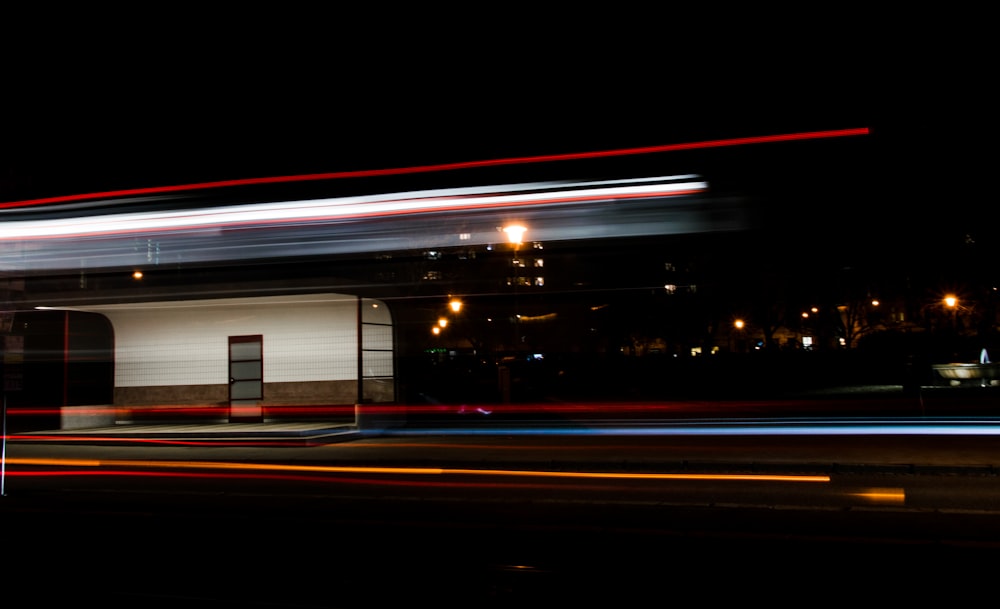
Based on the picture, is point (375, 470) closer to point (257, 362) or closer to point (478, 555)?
point (257, 362)

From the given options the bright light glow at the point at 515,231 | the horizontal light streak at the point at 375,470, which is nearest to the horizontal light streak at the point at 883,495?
the horizontal light streak at the point at 375,470

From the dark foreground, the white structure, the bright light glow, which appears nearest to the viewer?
the dark foreground

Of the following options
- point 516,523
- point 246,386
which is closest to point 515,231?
point 516,523

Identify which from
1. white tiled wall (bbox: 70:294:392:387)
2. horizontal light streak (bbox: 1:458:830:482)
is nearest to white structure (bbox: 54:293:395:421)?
white tiled wall (bbox: 70:294:392:387)

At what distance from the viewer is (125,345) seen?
14266 millimetres

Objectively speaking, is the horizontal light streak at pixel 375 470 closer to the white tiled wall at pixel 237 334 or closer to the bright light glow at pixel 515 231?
the white tiled wall at pixel 237 334

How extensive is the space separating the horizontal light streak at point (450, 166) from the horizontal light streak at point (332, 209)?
0.98 ft

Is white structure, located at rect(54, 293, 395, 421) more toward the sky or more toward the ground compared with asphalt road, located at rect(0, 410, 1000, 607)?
more toward the sky

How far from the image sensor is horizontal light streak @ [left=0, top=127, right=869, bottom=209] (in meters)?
8.11

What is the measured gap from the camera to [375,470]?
11.7m

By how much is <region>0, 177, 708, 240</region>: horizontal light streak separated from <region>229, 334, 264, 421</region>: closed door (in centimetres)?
579

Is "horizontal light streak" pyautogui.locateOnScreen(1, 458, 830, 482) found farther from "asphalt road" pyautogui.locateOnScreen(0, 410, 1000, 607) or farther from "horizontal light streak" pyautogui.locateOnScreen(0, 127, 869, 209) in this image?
"horizontal light streak" pyautogui.locateOnScreen(0, 127, 869, 209)

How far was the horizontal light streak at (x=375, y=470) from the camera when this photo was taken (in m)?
10.6

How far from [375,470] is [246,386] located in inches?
208
